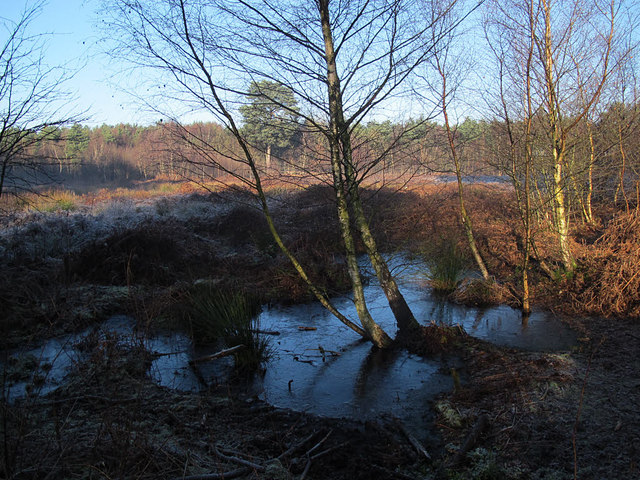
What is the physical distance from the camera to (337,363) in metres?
6.03

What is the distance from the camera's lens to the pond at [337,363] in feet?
16.0

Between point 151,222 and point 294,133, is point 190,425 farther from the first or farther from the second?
point 151,222

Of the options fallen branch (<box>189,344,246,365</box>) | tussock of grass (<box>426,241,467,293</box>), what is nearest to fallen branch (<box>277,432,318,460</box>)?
fallen branch (<box>189,344,246,365</box>)

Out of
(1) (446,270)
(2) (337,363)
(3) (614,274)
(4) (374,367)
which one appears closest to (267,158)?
(2) (337,363)

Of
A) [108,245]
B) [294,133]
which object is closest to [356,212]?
[294,133]

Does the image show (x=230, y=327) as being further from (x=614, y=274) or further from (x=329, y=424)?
(x=614, y=274)

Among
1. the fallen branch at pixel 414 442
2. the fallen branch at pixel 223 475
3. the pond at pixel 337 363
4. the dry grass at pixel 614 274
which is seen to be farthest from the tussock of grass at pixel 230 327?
the dry grass at pixel 614 274

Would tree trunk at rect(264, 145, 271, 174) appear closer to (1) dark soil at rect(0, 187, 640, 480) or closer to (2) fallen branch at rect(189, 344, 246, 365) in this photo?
(1) dark soil at rect(0, 187, 640, 480)

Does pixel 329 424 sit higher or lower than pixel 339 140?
lower

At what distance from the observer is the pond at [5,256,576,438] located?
16.0 ft

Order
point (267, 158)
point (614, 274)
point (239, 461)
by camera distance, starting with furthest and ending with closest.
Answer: point (614, 274) → point (267, 158) → point (239, 461)

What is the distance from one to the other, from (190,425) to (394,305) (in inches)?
134

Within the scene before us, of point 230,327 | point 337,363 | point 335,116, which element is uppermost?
point 335,116

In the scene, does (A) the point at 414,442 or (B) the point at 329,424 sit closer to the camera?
(A) the point at 414,442
